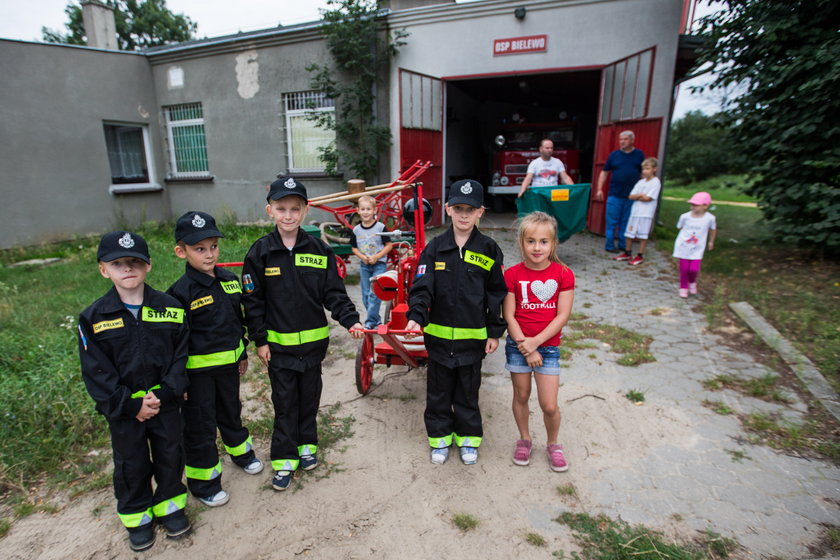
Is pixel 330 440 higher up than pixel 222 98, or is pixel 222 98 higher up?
pixel 222 98

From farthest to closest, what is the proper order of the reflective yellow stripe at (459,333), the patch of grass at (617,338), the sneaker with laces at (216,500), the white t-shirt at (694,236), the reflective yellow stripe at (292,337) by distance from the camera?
the white t-shirt at (694,236), the patch of grass at (617,338), the reflective yellow stripe at (459,333), the reflective yellow stripe at (292,337), the sneaker with laces at (216,500)

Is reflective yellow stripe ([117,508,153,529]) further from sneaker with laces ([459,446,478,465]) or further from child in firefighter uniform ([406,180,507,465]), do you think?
sneaker with laces ([459,446,478,465])

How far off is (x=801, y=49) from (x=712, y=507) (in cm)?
635

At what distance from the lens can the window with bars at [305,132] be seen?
10812 mm

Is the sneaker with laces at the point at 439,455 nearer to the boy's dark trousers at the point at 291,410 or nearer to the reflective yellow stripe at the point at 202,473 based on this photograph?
the boy's dark trousers at the point at 291,410

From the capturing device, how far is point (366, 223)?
184 inches

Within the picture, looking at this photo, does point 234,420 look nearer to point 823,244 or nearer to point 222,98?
point 823,244

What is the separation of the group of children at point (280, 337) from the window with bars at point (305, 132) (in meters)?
8.54

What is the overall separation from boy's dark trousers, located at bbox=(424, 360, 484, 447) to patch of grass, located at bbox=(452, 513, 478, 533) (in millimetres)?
552

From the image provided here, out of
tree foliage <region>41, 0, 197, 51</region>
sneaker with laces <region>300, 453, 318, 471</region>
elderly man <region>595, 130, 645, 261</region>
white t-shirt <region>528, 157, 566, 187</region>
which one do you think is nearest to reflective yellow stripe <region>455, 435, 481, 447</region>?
sneaker with laces <region>300, 453, 318, 471</region>

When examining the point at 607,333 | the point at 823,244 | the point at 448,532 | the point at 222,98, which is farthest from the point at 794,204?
the point at 222,98

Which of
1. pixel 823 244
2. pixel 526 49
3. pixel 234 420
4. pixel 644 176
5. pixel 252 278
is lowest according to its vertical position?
pixel 234 420

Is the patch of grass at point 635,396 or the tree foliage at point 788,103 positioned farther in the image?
the tree foliage at point 788,103

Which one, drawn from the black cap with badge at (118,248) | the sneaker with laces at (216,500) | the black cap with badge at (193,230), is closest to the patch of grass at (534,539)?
the sneaker with laces at (216,500)
